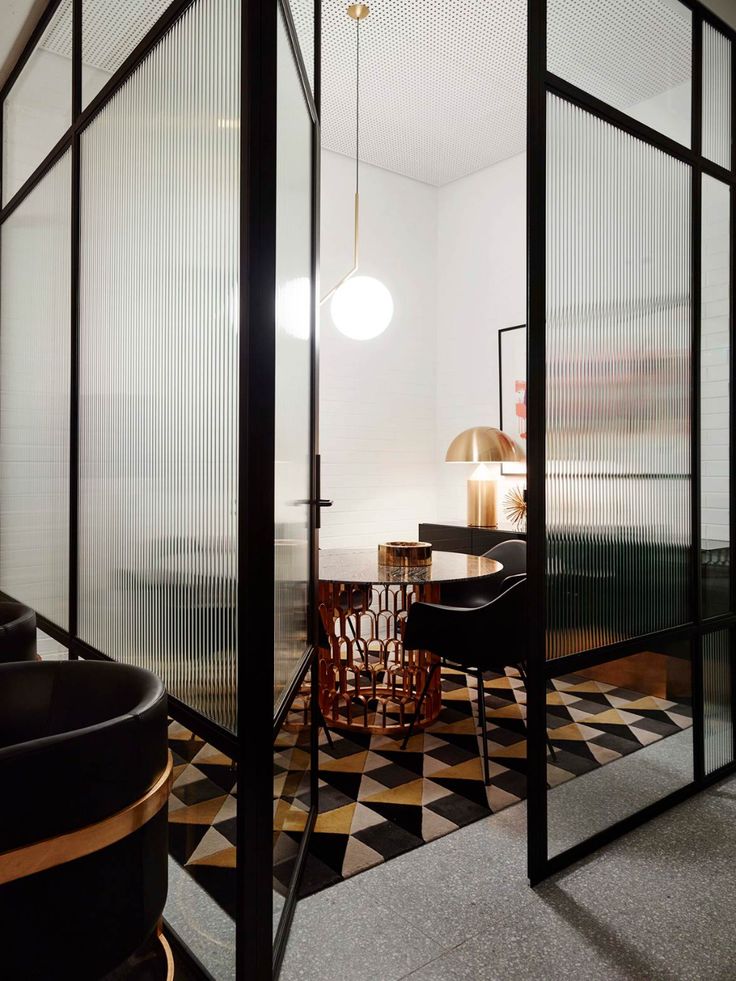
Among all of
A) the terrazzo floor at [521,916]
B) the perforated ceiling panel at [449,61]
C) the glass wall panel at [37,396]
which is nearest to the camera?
the terrazzo floor at [521,916]

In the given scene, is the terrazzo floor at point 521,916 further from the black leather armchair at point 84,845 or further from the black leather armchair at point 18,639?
the black leather armchair at point 18,639

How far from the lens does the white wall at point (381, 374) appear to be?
481cm

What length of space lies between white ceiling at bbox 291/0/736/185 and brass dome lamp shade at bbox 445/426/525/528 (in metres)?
1.98

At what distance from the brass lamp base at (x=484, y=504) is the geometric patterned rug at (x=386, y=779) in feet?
5.05

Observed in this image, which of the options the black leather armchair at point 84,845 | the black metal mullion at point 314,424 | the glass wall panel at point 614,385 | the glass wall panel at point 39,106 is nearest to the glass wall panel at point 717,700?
the glass wall panel at point 614,385

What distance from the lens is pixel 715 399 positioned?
2.69m

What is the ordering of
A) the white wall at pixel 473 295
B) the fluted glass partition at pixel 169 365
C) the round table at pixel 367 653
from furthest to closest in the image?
the white wall at pixel 473 295, the round table at pixel 367 653, the fluted glass partition at pixel 169 365

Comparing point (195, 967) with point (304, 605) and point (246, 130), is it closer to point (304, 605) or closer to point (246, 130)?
point (304, 605)

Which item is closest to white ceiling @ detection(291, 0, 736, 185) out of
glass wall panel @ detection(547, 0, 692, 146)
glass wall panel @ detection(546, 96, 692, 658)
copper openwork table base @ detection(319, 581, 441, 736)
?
glass wall panel @ detection(547, 0, 692, 146)

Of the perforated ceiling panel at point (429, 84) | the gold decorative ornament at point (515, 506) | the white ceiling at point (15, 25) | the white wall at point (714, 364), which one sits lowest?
the gold decorative ornament at point (515, 506)

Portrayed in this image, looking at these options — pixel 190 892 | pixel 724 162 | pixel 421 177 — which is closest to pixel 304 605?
pixel 190 892

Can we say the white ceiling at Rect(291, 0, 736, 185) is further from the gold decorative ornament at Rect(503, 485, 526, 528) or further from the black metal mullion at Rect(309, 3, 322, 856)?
the gold decorative ornament at Rect(503, 485, 526, 528)

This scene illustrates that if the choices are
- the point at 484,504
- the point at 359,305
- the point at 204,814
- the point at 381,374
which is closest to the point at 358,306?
the point at 359,305

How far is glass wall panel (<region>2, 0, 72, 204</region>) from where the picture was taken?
2.47 meters
